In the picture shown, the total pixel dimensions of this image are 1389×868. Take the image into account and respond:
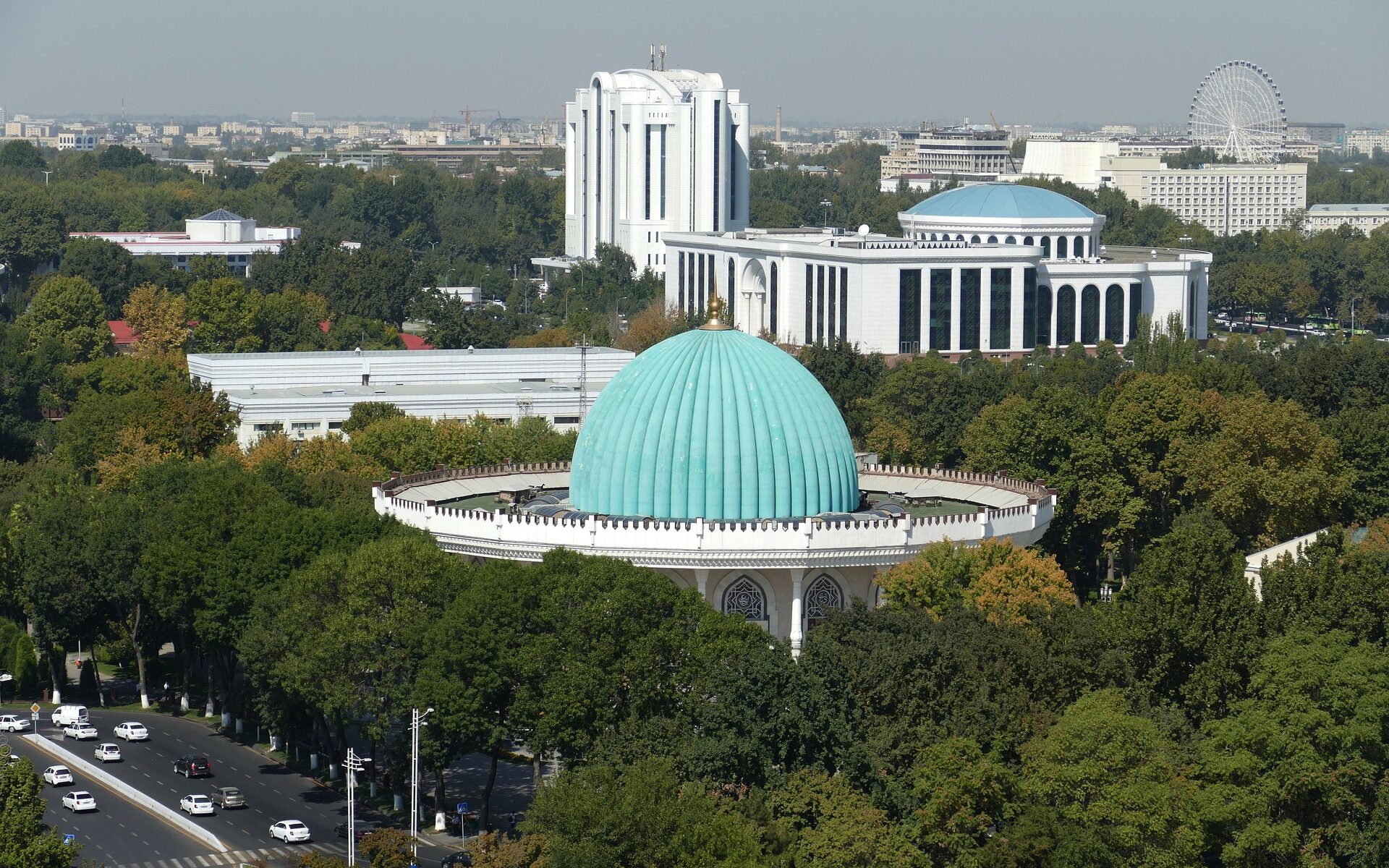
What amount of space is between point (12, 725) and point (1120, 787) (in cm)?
3172

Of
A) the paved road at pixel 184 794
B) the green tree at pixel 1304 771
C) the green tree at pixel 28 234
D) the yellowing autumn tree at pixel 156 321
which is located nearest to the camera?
the green tree at pixel 1304 771

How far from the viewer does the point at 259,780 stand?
198ft

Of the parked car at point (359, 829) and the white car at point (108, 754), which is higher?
the parked car at point (359, 829)

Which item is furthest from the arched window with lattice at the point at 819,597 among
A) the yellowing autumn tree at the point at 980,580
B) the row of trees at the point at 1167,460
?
the row of trees at the point at 1167,460

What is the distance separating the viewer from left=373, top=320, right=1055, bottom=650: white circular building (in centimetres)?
5991

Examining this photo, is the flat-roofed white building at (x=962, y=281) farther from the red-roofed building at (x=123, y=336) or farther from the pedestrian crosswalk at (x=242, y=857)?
the pedestrian crosswalk at (x=242, y=857)

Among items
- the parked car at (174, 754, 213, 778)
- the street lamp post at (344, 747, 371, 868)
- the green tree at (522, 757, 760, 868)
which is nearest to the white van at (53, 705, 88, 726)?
the parked car at (174, 754, 213, 778)

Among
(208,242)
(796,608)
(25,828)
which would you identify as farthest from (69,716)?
(208,242)

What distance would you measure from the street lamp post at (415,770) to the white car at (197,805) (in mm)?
4667

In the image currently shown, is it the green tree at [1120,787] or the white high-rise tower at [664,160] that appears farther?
the white high-rise tower at [664,160]

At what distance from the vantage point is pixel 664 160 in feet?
623

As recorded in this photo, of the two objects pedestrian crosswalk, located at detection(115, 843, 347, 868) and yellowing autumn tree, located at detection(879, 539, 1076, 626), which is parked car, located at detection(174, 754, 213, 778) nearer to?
pedestrian crosswalk, located at detection(115, 843, 347, 868)

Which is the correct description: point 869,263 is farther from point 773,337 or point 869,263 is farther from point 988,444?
point 988,444

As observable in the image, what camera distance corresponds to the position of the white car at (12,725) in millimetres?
65812
